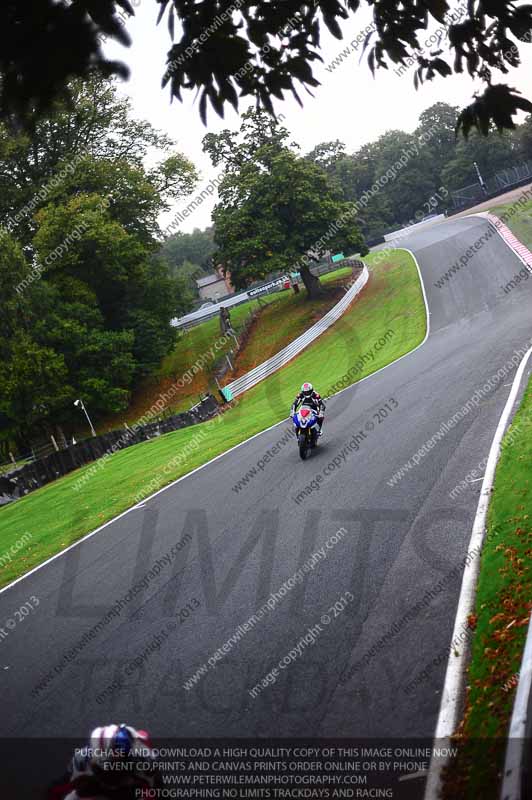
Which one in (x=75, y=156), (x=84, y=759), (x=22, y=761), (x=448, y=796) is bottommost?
(x=448, y=796)

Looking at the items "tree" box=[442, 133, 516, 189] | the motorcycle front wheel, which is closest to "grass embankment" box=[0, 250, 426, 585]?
the motorcycle front wheel

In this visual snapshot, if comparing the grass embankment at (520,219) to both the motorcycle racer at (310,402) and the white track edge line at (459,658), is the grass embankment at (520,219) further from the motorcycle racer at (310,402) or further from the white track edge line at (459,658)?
the white track edge line at (459,658)

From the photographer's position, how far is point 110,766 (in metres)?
4.59

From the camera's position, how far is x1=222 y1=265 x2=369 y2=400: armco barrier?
40.1 meters

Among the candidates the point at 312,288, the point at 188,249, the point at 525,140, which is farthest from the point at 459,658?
the point at 188,249

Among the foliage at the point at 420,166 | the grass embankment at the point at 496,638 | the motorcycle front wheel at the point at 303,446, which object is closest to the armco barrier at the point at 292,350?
the motorcycle front wheel at the point at 303,446

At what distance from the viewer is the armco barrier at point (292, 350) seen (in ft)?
132

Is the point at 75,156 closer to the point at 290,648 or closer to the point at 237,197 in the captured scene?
the point at 237,197

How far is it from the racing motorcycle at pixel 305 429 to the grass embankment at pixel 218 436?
1648 mm

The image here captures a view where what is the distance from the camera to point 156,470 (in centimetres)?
2120

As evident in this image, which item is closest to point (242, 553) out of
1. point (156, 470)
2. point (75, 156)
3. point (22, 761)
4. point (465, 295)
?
point (22, 761)

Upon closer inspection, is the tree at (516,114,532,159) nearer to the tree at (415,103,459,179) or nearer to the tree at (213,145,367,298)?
the tree at (415,103,459,179)

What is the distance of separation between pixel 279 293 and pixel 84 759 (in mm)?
62822

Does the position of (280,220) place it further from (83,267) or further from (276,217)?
(83,267)
